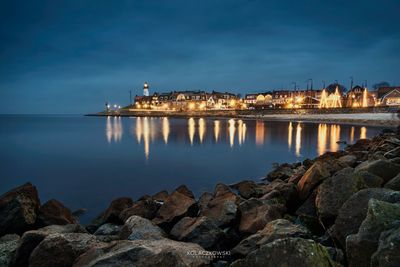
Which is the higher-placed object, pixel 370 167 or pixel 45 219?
pixel 370 167

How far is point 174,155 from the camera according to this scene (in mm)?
27906

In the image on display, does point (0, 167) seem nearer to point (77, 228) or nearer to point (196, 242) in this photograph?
point (77, 228)

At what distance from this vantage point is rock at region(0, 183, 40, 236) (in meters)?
7.38

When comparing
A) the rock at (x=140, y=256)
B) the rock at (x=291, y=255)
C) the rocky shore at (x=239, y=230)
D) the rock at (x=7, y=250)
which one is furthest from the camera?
the rock at (x=7, y=250)

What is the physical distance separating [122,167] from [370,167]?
18.5 meters

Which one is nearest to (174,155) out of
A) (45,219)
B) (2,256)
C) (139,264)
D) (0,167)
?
(0,167)

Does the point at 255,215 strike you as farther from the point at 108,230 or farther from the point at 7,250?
the point at 7,250

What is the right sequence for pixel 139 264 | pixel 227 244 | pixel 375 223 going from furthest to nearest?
pixel 227 244
pixel 139 264
pixel 375 223

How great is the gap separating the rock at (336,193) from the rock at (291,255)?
296 cm

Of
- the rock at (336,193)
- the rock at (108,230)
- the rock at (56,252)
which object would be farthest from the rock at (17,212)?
the rock at (336,193)

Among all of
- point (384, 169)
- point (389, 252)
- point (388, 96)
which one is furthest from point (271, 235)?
point (388, 96)

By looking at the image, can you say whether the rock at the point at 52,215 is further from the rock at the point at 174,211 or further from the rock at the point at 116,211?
the rock at the point at 174,211

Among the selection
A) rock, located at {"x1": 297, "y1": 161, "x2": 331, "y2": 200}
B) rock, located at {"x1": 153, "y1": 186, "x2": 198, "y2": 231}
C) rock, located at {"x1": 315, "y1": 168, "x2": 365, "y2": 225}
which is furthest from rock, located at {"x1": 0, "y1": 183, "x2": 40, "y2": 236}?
rock, located at {"x1": 297, "y1": 161, "x2": 331, "y2": 200}

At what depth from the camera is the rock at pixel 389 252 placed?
2.90m
